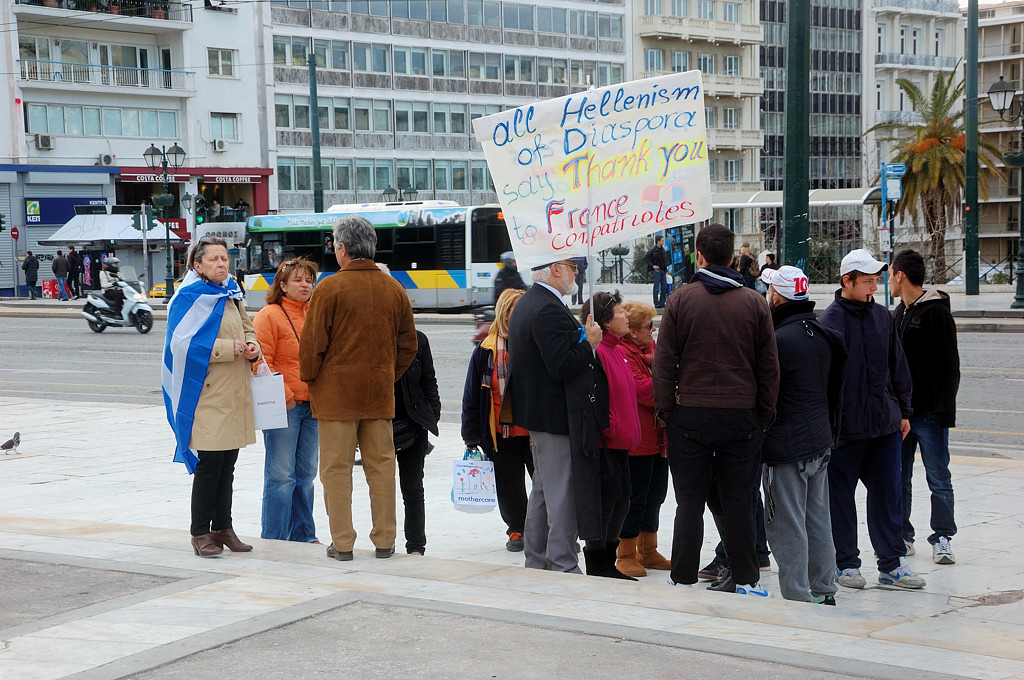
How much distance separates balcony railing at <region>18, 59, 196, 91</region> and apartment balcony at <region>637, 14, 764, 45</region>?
28969mm

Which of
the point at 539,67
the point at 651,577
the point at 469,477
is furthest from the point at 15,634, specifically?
the point at 539,67

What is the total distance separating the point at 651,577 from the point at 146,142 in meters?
50.8

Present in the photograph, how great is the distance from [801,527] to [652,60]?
2792 inches

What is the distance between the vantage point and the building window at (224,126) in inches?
2224

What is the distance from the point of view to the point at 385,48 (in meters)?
61.7

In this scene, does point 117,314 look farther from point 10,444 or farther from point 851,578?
point 851,578

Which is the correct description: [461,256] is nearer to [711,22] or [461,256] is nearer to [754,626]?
[754,626]

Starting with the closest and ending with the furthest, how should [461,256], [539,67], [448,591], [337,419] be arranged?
[448,591]
[337,419]
[461,256]
[539,67]

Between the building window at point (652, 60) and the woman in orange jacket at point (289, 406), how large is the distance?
68839mm

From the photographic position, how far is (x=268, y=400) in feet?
23.0

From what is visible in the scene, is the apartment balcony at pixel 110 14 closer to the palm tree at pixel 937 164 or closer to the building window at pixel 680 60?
the palm tree at pixel 937 164

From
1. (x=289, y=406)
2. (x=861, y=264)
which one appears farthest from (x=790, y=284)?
(x=289, y=406)

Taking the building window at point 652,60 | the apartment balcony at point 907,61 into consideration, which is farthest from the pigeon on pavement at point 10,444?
the apartment balcony at point 907,61

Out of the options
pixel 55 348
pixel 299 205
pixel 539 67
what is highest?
pixel 539 67
